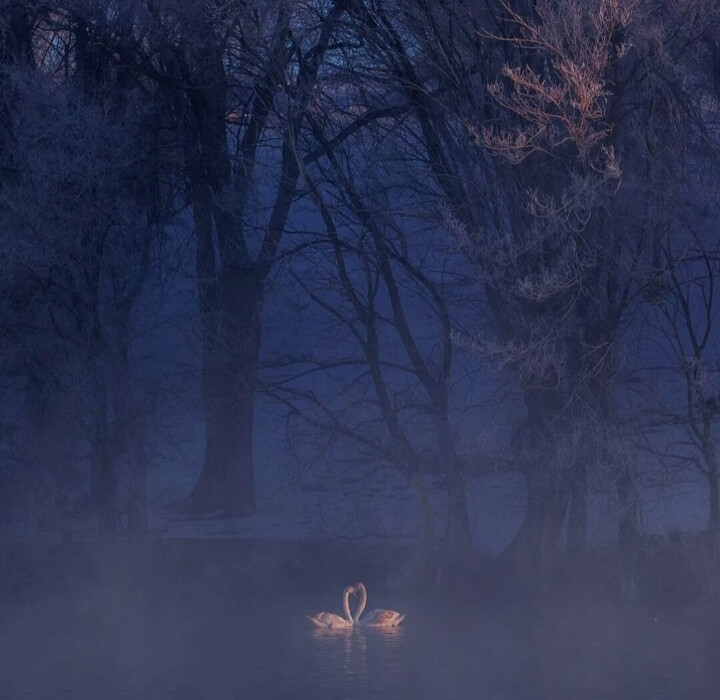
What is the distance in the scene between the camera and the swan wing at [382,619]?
14039mm

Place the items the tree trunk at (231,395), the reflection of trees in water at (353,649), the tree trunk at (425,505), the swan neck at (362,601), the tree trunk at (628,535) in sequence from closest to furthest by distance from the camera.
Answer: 1. the reflection of trees in water at (353,649)
2. the tree trunk at (628,535)
3. the swan neck at (362,601)
4. the tree trunk at (425,505)
5. the tree trunk at (231,395)

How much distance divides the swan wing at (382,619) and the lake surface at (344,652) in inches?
7.1

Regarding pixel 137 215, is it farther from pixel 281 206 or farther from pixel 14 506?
pixel 14 506

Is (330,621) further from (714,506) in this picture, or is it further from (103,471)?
(103,471)

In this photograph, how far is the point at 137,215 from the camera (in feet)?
59.5

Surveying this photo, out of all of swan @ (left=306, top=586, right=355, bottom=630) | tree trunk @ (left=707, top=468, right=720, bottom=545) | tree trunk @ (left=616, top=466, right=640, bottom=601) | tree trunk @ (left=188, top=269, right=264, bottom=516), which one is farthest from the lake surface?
tree trunk @ (left=188, top=269, right=264, bottom=516)

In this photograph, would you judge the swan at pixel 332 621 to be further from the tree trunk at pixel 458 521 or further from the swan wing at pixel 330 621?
the tree trunk at pixel 458 521

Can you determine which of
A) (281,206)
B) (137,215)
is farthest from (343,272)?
(137,215)

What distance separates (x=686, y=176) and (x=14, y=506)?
9743mm

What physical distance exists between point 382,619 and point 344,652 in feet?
4.22

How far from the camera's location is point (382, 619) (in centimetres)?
1404

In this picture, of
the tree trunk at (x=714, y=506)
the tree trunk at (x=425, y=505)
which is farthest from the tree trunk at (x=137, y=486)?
the tree trunk at (x=714, y=506)

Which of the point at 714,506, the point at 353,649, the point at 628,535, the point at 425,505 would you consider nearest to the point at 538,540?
the point at 628,535

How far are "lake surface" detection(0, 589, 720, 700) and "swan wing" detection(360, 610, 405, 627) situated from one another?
181mm
